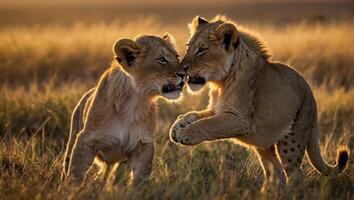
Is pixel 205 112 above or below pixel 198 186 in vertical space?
above

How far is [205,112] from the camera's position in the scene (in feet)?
17.4

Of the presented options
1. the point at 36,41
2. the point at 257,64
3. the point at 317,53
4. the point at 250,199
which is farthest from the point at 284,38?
the point at 250,199

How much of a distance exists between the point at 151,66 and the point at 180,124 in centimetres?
46

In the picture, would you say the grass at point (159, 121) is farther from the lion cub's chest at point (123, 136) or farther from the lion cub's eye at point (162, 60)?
the lion cub's eye at point (162, 60)

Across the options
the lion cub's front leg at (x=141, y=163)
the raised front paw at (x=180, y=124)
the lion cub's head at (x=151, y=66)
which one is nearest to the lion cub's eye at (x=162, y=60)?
the lion cub's head at (x=151, y=66)

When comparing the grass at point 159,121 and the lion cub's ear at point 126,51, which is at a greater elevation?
the lion cub's ear at point 126,51

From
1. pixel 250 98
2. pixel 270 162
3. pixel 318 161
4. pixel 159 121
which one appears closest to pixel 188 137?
pixel 250 98

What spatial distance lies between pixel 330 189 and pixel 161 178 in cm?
129

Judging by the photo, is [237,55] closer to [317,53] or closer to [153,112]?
[153,112]

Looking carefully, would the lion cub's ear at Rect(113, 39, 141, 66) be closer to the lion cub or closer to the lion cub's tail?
the lion cub

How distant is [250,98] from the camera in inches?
205

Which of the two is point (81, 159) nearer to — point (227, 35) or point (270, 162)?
point (227, 35)

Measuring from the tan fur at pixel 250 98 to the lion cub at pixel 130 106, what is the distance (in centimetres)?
24

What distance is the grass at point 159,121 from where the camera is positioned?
471 centimetres
